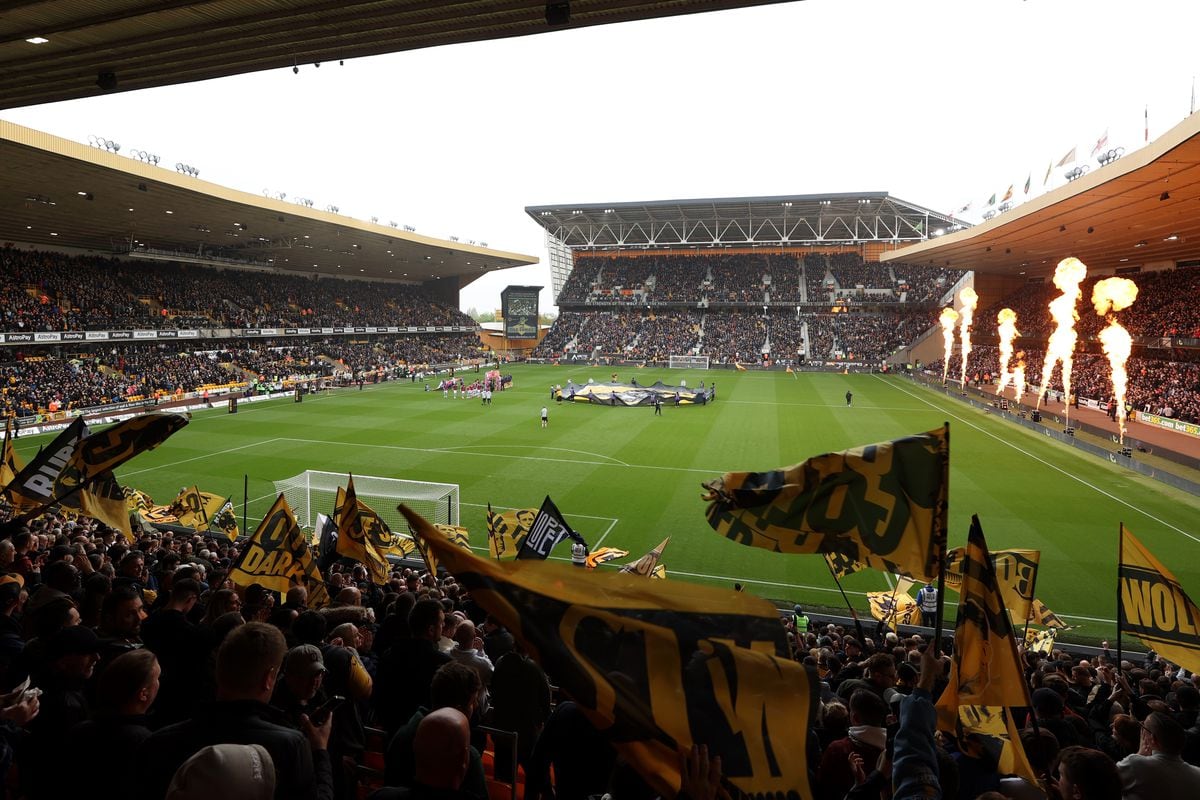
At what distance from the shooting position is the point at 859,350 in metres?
71.1

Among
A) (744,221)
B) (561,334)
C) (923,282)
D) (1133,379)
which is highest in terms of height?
(744,221)

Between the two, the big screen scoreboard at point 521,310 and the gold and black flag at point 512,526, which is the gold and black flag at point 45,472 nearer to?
the gold and black flag at point 512,526

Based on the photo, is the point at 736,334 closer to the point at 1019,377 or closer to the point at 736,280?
the point at 736,280

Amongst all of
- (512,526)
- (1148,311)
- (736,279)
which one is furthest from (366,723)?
(736,279)

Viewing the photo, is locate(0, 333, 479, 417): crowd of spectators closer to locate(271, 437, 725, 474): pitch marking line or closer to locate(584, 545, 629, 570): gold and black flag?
locate(271, 437, 725, 474): pitch marking line

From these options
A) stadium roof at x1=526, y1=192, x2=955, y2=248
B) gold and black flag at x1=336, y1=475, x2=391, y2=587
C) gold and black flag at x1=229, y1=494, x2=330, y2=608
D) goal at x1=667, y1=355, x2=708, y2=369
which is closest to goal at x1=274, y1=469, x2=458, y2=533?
gold and black flag at x1=336, y1=475, x2=391, y2=587

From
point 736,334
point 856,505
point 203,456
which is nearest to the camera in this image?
point 856,505

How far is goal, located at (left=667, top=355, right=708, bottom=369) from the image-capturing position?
7094cm

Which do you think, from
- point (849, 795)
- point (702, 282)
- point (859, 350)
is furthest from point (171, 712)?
point (702, 282)

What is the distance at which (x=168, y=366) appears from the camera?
44.9 meters

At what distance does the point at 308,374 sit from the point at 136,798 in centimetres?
5820

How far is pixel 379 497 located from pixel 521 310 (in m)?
65.3

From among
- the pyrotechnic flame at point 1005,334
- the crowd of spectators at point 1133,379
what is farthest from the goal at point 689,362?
the pyrotechnic flame at point 1005,334

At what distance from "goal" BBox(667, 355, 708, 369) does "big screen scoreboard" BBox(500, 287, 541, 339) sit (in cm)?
2010
